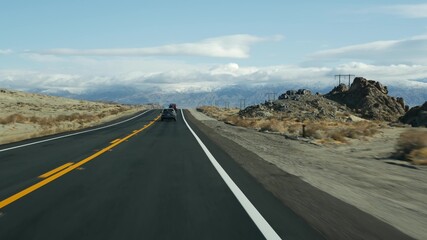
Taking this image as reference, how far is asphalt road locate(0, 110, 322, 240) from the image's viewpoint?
20.0 ft

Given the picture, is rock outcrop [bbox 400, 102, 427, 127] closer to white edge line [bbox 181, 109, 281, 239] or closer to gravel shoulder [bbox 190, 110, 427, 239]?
gravel shoulder [bbox 190, 110, 427, 239]

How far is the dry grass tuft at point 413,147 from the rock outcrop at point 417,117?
46.1 m

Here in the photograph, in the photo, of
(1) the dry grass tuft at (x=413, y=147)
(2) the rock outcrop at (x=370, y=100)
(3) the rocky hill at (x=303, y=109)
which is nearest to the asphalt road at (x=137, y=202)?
(1) the dry grass tuft at (x=413, y=147)

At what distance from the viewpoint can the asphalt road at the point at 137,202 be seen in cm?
609

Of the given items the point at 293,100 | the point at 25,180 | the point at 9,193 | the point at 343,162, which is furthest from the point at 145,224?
the point at 293,100

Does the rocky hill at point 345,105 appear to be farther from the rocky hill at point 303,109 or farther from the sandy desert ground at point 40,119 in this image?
the sandy desert ground at point 40,119

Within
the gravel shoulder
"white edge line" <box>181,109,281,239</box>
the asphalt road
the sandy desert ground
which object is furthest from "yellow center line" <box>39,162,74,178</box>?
the sandy desert ground

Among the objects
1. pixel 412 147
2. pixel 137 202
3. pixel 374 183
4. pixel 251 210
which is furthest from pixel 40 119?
pixel 251 210

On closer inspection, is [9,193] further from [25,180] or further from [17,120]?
[17,120]

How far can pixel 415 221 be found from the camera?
726 cm

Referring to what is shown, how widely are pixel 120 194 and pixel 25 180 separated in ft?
8.86

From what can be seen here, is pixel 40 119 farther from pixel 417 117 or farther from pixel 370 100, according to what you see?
pixel 370 100

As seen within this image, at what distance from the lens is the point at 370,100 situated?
9438 cm

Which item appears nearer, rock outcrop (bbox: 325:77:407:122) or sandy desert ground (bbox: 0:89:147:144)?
sandy desert ground (bbox: 0:89:147:144)
